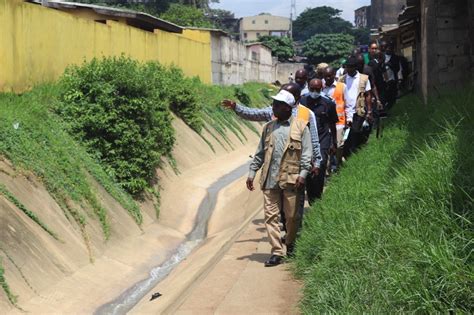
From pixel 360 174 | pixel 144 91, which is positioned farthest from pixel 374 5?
pixel 360 174

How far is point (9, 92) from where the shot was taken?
1110 centimetres

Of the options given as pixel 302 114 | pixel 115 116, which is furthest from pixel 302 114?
pixel 115 116

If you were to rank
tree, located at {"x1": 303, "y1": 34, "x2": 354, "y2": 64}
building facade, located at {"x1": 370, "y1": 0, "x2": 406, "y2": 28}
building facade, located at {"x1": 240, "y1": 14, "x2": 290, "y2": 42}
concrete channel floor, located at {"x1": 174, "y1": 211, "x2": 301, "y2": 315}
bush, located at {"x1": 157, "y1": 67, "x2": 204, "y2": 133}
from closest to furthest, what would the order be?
concrete channel floor, located at {"x1": 174, "y1": 211, "x2": 301, "y2": 315} → bush, located at {"x1": 157, "y1": 67, "x2": 204, "y2": 133} → building facade, located at {"x1": 370, "y1": 0, "x2": 406, "y2": 28} → tree, located at {"x1": 303, "y1": 34, "x2": 354, "y2": 64} → building facade, located at {"x1": 240, "y1": 14, "x2": 290, "y2": 42}

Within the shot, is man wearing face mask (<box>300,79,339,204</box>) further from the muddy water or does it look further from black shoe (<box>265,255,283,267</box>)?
the muddy water

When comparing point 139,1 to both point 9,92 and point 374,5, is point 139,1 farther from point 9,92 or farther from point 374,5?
point 9,92

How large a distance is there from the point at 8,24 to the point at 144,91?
2.57 metres

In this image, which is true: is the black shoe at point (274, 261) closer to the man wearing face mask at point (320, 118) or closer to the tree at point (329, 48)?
the man wearing face mask at point (320, 118)

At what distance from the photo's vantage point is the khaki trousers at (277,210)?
715 cm

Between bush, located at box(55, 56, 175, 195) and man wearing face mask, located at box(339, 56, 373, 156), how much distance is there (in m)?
3.75

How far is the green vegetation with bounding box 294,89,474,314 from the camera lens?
4125mm

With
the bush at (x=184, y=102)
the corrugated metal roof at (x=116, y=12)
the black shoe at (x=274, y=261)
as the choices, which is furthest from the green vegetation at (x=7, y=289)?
the corrugated metal roof at (x=116, y=12)

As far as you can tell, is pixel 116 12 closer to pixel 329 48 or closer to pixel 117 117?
pixel 117 117

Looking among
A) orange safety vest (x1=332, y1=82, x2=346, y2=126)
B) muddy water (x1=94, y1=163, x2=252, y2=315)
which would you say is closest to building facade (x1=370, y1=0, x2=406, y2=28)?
muddy water (x1=94, y1=163, x2=252, y2=315)

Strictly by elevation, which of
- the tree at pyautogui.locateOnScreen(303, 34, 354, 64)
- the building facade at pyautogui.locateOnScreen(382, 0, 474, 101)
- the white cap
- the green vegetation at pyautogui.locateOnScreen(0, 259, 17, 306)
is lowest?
the green vegetation at pyautogui.locateOnScreen(0, 259, 17, 306)
